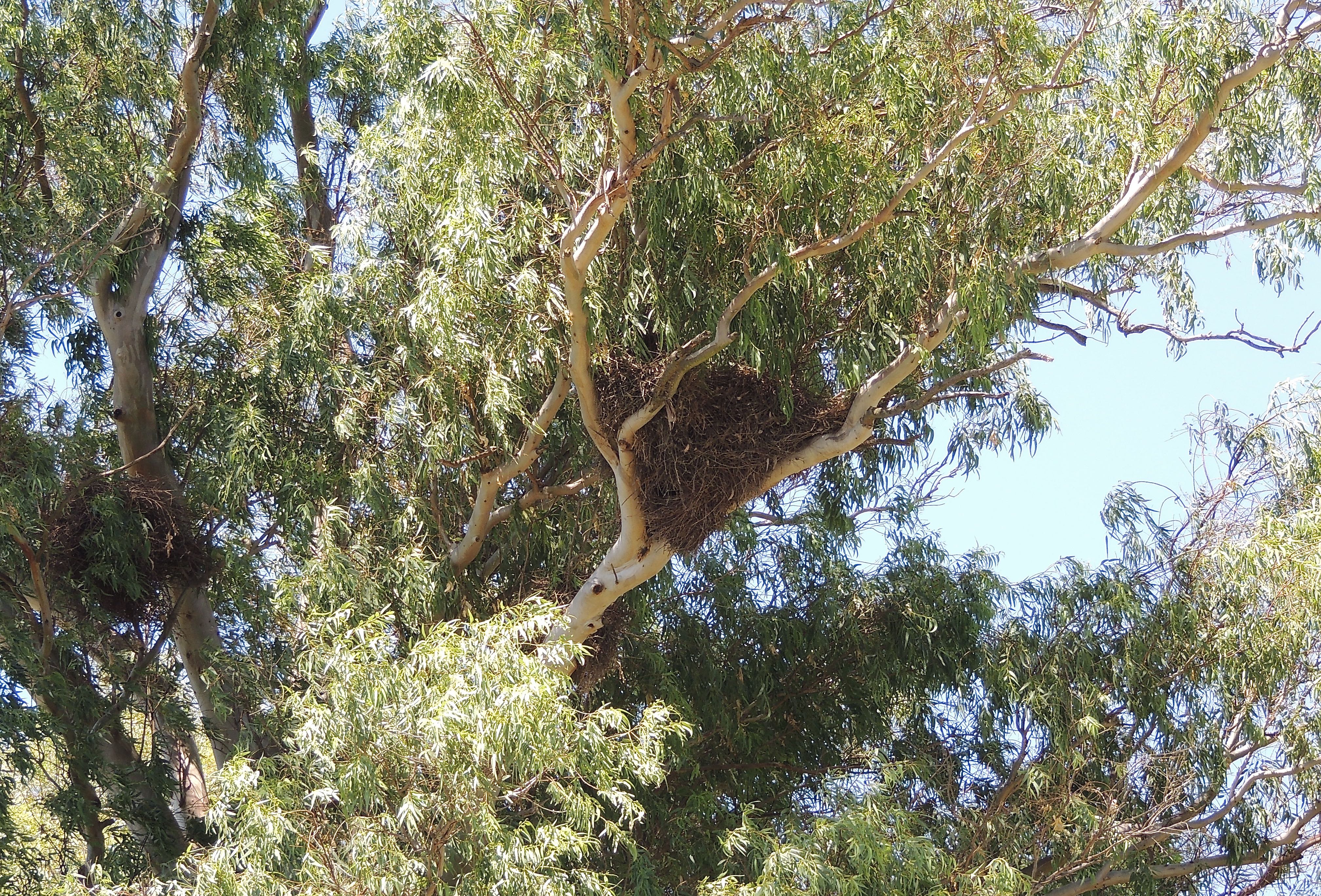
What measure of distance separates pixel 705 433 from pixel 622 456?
1.27 ft

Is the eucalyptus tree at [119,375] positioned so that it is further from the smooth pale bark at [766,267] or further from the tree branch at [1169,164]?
the tree branch at [1169,164]

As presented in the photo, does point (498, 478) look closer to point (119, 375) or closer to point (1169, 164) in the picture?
point (119, 375)

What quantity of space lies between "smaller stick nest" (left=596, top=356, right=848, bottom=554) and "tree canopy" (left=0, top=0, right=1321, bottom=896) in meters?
0.02

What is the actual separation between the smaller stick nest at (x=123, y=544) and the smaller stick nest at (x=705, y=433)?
269 centimetres

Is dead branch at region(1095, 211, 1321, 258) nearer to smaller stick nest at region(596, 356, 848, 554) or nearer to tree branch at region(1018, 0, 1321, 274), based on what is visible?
tree branch at region(1018, 0, 1321, 274)

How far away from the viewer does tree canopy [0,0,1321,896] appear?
593 cm

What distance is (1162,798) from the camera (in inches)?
285

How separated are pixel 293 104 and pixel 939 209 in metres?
4.43

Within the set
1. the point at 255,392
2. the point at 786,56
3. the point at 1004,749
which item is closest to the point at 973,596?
the point at 1004,749

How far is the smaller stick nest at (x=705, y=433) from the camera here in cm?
643

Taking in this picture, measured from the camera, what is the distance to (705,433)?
6.51 meters

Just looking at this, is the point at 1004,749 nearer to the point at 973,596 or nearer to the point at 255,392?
the point at 973,596

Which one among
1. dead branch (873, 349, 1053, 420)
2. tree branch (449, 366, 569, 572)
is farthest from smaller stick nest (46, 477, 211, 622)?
dead branch (873, 349, 1053, 420)

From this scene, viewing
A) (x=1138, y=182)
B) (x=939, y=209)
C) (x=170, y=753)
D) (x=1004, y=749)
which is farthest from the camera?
(x=170, y=753)
